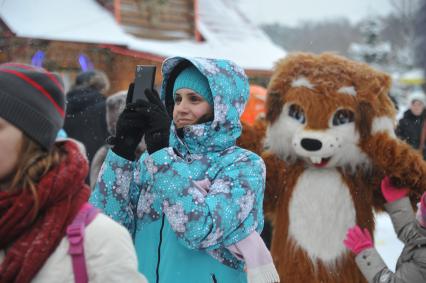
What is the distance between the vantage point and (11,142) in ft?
4.63

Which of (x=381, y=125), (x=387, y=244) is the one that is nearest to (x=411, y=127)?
(x=387, y=244)

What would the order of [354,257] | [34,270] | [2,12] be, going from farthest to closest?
[2,12] < [354,257] < [34,270]

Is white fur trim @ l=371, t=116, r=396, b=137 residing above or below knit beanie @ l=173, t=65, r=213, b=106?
below

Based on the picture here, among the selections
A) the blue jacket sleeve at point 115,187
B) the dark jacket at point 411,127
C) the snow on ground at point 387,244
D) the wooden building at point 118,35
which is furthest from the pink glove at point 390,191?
the dark jacket at point 411,127

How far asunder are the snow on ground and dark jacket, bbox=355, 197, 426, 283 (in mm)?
2262

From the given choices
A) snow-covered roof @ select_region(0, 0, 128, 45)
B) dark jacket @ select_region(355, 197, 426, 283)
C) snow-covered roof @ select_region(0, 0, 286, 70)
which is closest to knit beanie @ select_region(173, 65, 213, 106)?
dark jacket @ select_region(355, 197, 426, 283)

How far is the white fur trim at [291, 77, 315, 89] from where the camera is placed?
142 inches

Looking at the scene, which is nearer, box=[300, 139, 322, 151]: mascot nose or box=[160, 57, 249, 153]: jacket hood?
box=[160, 57, 249, 153]: jacket hood

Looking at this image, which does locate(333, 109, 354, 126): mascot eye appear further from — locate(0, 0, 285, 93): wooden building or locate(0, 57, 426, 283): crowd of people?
locate(0, 0, 285, 93): wooden building

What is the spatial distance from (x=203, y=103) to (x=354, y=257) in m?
1.75

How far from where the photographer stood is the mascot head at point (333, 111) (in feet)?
11.6

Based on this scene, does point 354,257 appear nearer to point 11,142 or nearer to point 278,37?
point 11,142

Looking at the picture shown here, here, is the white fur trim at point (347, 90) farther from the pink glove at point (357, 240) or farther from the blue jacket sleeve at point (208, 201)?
the blue jacket sleeve at point (208, 201)

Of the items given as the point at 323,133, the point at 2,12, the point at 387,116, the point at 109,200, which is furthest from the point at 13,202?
the point at 2,12
